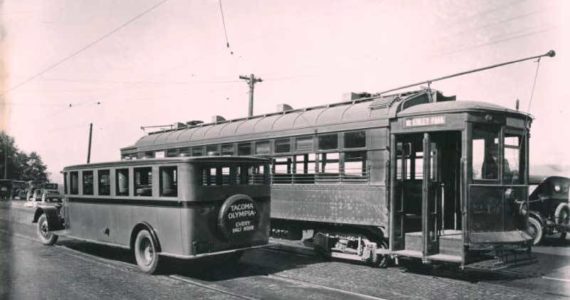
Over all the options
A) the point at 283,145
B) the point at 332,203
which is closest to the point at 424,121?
the point at 332,203

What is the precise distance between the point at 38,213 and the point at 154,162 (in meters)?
6.36

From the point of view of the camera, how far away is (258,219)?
367 inches

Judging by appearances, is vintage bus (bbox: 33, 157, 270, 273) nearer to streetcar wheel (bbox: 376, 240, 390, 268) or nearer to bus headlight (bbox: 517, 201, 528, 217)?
streetcar wheel (bbox: 376, 240, 390, 268)

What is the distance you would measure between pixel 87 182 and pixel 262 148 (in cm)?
433

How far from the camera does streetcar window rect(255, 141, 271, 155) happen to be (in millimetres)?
12077

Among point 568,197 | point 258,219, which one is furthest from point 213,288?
point 568,197

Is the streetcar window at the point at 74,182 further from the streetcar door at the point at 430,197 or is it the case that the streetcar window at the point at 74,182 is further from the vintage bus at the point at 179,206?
the streetcar door at the point at 430,197

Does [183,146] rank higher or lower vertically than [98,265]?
higher

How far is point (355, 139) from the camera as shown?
9859 millimetres

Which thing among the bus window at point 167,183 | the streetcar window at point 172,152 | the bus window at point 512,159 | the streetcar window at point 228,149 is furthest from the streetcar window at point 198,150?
the bus window at point 512,159

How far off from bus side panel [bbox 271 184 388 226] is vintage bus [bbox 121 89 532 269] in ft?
0.07

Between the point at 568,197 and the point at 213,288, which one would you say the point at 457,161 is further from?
the point at 568,197

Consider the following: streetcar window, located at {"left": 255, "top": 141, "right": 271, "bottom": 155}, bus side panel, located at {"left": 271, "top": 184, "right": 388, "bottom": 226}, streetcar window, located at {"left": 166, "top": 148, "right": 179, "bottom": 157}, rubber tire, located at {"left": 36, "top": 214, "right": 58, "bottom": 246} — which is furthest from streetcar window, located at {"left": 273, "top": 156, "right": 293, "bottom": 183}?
rubber tire, located at {"left": 36, "top": 214, "right": 58, "bottom": 246}

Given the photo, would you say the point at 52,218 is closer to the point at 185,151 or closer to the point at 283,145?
the point at 185,151
